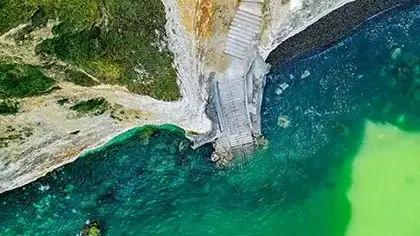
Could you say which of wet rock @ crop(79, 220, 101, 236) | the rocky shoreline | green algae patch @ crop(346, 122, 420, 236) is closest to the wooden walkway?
the rocky shoreline

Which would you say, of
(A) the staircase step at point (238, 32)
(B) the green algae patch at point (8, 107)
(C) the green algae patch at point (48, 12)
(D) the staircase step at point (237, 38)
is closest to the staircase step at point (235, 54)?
(D) the staircase step at point (237, 38)

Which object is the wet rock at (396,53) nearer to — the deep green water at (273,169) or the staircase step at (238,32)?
the deep green water at (273,169)

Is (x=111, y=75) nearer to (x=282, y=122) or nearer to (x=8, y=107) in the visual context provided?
(x=8, y=107)

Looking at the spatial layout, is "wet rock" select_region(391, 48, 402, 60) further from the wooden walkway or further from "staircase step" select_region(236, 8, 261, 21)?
"staircase step" select_region(236, 8, 261, 21)

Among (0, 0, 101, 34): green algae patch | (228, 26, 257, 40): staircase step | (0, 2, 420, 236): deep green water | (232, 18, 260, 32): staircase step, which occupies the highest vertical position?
(0, 0, 101, 34): green algae patch

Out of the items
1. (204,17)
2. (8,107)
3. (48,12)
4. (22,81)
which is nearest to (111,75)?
(22,81)

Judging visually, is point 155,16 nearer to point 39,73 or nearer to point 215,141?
point 39,73
